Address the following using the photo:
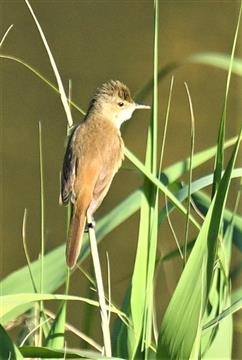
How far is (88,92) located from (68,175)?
1210mm

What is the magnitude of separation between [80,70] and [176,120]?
40 cm

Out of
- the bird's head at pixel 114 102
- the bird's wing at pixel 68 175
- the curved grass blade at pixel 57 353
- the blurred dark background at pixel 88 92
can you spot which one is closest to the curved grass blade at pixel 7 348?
the curved grass blade at pixel 57 353

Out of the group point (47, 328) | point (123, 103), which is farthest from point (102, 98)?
point (47, 328)

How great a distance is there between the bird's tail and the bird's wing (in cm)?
→ 3

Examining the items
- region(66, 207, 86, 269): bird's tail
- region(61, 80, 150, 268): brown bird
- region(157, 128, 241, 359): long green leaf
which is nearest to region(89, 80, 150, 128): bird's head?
region(61, 80, 150, 268): brown bird

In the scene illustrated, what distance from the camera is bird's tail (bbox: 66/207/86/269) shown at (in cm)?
178

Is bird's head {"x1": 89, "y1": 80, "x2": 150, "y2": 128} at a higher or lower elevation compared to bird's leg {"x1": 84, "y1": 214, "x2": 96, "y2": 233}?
higher

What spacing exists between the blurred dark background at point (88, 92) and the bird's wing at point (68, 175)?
932 millimetres

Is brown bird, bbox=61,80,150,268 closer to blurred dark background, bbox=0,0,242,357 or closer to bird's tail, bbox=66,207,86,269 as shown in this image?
bird's tail, bbox=66,207,86,269

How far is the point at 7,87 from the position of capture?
319cm

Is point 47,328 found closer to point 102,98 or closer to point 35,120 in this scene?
point 102,98

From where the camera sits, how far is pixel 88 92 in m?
3.18

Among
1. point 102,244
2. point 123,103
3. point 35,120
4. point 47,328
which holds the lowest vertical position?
point 47,328

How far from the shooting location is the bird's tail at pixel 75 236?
178cm
